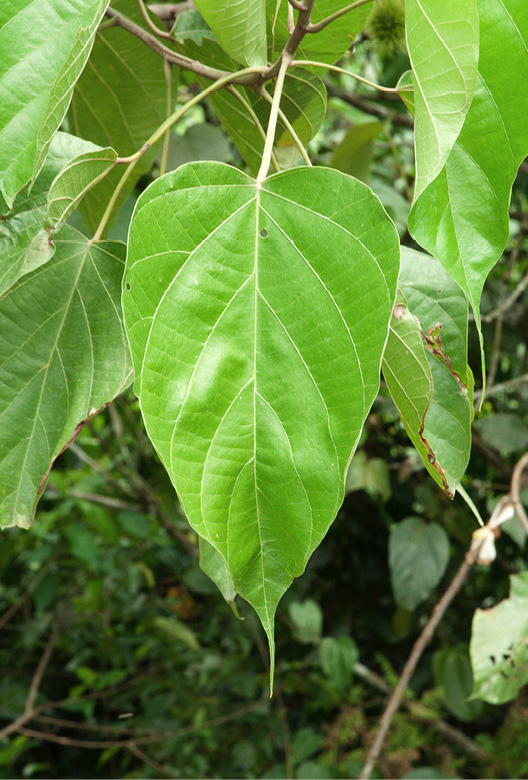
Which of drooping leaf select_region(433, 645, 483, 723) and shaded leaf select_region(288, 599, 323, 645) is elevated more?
shaded leaf select_region(288, 599, 323, 645)

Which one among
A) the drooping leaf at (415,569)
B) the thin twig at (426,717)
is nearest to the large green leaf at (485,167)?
the drooping leaf at (415,569)

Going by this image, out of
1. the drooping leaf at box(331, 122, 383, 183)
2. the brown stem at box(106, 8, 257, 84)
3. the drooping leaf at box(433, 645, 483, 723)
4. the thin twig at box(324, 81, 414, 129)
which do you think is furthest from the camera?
the drooping leaf at box(433, 645, 483, 723)

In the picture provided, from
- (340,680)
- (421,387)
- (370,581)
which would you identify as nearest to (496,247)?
(421,387)

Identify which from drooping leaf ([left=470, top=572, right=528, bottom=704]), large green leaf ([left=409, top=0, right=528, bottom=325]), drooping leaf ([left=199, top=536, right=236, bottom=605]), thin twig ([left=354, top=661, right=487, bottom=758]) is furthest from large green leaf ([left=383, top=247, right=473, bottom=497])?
thin twig ([left=354, top=661, right=487, bottom=758])

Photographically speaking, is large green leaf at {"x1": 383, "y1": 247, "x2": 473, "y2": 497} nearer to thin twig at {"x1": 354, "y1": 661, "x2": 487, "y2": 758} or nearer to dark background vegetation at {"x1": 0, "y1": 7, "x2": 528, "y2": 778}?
dark background vegetation at {"x1": 0, "y1": 7, "x2": 528, "y2": 778}

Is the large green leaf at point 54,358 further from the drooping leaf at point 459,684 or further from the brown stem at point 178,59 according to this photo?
the drooping leaf at point 459,684

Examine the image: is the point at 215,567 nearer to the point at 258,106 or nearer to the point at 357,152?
the point at 258,106
